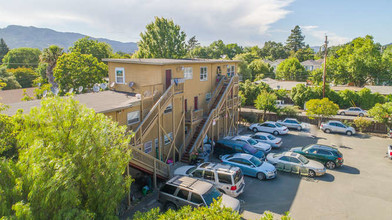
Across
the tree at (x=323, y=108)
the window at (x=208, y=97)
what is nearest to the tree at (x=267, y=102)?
the tree at (x=323, y=108)

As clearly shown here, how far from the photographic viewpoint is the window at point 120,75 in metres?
21.4

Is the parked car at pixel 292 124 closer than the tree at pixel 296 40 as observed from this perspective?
Yes

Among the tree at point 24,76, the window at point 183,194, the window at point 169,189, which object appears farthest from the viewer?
the tree at point 24,76

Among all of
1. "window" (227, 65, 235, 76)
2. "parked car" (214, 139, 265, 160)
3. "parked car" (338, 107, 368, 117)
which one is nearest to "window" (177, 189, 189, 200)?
"parked car" (214, 139, 265, 160)

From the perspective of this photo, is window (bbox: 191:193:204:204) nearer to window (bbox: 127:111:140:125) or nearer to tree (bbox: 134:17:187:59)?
window (bbox: 127:111:140:125)

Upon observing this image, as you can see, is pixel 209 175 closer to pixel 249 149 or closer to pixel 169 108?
pixel 249 149

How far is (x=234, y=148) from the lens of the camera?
71.8 ft

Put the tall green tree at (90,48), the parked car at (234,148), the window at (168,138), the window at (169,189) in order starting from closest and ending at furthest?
the window at (169,189)
the window at (168,138)
the parked car at (234,148)
the tall green tree at (90,48)

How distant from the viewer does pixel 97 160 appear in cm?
819

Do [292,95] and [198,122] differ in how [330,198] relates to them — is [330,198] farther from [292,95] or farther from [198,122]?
[292,95]

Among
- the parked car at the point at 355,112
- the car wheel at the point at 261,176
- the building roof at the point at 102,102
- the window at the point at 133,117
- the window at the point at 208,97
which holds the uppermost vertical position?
the building roof at the point at 102,102

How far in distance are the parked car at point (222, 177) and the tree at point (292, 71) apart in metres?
58.3

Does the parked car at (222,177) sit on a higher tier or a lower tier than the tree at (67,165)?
lower

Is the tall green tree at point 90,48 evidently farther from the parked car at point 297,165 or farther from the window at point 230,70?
the parked car at point 297,165
